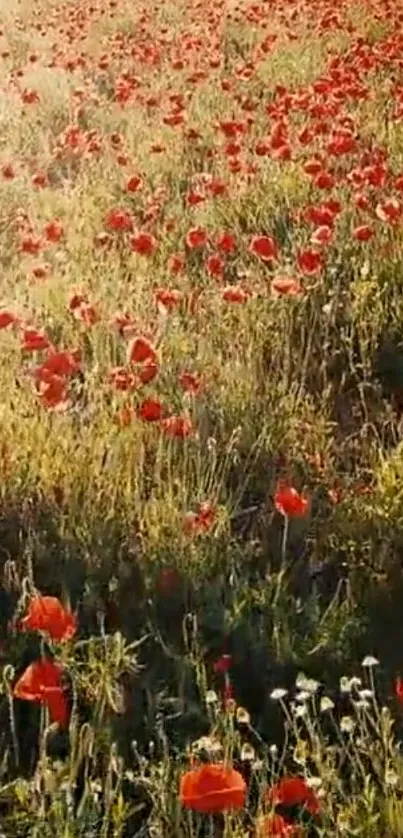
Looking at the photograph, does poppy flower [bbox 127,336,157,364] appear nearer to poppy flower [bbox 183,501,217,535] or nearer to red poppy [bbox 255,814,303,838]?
poppy flower [bbox 183,501,217,535]

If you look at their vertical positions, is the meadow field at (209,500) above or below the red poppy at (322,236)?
below

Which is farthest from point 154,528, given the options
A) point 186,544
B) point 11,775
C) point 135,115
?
point 135,115

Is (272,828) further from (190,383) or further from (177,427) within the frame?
→ (190,383)

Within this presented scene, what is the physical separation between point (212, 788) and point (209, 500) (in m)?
1.29

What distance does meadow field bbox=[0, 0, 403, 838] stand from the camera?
223cm

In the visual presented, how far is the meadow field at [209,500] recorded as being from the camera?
2.23 metres

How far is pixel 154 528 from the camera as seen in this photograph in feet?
9.75

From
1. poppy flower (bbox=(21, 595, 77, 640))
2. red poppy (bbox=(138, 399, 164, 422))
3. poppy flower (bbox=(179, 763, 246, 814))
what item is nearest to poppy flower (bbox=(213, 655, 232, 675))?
poppy flower (bbox=(21, 595, 77, 640))

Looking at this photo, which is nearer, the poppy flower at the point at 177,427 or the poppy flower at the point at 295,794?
the poppy flower at the point at 295,794

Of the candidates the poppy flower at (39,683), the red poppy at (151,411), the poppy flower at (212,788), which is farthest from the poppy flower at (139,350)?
the poppy flower at (212,788)

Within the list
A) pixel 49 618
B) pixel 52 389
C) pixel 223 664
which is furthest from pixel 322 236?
pixel 49 618

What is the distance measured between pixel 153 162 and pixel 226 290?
251 cm

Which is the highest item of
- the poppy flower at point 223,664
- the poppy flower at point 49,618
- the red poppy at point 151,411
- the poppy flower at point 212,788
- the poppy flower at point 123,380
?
the poppy flower at point 123,380

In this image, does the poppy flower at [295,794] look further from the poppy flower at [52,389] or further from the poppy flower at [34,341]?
the poppy flower at [34,341]
